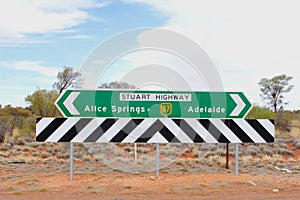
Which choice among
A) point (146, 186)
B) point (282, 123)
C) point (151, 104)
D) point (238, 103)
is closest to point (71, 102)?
point (151, 104)

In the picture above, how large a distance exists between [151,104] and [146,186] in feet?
7.29

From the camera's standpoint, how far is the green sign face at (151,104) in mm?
10742

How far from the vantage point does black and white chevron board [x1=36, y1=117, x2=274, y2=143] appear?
10438 mm

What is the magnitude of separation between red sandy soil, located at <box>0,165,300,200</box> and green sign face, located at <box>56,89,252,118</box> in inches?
60.8

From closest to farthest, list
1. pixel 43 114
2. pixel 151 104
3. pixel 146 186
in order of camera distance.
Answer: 1. pixel 146 186
2. pixel 151 104
3. pixel 43 114

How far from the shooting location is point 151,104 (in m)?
10.9

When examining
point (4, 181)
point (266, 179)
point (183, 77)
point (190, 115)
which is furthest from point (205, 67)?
point (4, 181)

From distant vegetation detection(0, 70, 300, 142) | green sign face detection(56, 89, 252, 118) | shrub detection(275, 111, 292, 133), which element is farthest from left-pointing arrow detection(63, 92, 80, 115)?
shrub detection(275, 111, 292, 133)

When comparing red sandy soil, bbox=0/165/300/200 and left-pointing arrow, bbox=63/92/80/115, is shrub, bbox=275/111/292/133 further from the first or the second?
left-pointing arrow, bbox=63/92/80/115

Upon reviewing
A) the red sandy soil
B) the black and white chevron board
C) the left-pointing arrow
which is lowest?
the red sandy soil

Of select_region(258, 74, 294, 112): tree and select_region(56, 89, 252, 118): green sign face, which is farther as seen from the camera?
select_region(258, 74, 294, 112): tree

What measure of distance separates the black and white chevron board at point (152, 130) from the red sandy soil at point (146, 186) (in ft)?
3.05

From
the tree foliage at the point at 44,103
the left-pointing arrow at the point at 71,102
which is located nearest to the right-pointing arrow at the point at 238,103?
the left-pointing arrow at the point at 71,102

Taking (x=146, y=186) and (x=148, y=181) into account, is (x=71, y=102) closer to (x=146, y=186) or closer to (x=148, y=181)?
(x=148, y=181)
